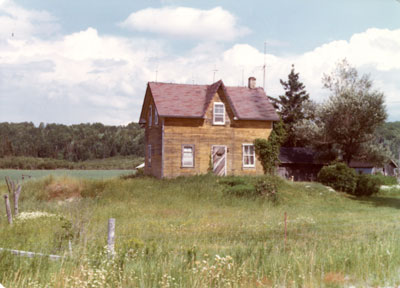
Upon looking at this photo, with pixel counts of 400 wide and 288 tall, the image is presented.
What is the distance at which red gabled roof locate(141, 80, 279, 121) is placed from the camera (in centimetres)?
3253

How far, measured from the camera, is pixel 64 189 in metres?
26.2

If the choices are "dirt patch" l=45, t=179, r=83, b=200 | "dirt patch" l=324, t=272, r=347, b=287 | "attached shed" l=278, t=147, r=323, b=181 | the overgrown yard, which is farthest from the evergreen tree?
"dirt patch" l=324, t=272, r=347, b=287

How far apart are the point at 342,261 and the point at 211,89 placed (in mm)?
26420

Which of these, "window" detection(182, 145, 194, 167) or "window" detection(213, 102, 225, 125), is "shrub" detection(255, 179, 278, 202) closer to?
"window" detection(182, 145, 194, 167)

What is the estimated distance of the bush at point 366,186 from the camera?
32156mm

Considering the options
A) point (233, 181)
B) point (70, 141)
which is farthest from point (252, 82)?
point (70, 141)

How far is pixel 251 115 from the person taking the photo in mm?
33812

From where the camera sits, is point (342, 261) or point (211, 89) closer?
point (342, 261)

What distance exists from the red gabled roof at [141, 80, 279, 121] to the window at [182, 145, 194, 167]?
2.50 m

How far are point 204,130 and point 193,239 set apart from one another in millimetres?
20695

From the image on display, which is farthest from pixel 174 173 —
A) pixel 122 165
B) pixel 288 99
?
pixel 122 165

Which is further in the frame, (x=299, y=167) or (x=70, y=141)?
(x=70, y=141)

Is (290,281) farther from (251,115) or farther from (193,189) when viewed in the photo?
(251,115)

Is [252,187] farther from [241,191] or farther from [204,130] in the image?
[204,130]
